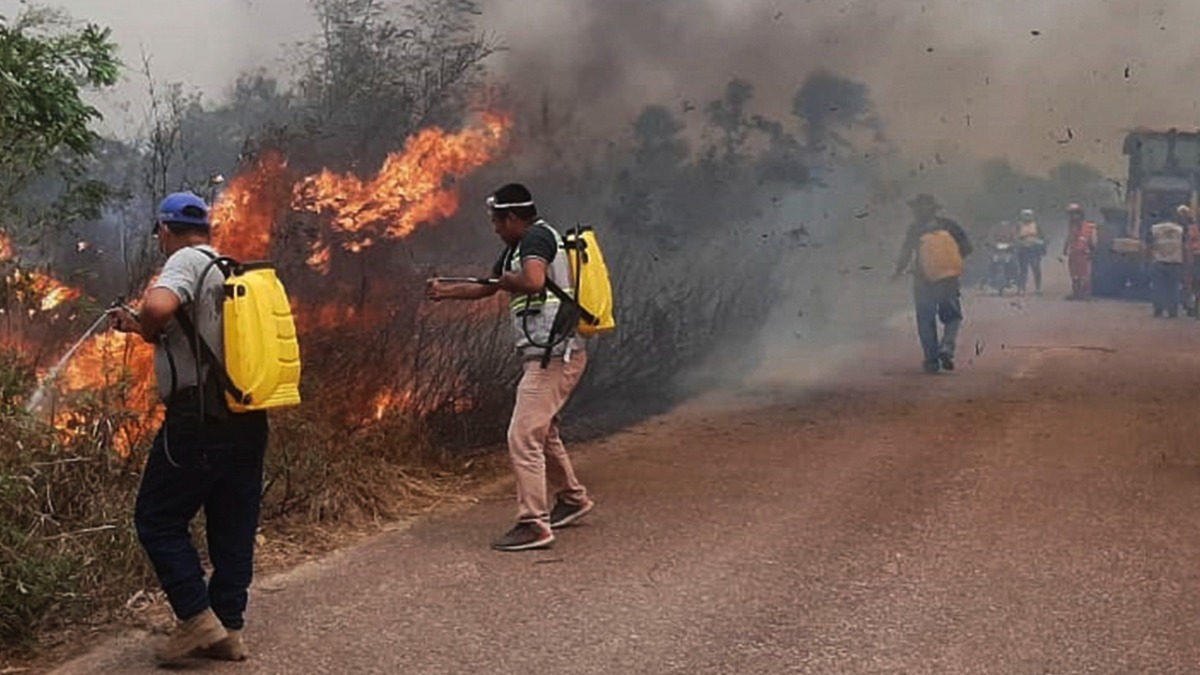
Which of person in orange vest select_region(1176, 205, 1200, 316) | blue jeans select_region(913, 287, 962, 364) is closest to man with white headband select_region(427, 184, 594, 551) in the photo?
blue jeans select_region(913, 287, 962, 364)

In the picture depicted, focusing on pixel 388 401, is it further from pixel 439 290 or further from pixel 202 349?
pixel 202 349

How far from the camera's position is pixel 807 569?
603cm

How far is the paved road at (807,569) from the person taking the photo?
4.94 metres

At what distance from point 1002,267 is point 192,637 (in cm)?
1919

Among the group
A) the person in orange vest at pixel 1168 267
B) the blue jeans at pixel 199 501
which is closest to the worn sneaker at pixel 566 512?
the blue jeans at pixel 199 501

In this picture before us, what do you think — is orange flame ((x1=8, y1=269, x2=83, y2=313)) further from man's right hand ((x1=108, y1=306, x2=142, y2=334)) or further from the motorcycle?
the motorcycle

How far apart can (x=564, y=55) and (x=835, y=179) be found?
4.35 metres

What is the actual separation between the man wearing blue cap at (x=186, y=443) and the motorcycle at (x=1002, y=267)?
18.7m

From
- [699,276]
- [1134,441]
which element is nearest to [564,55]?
[699,276]

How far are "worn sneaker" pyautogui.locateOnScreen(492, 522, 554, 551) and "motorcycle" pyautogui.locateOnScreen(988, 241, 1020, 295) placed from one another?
16.9m

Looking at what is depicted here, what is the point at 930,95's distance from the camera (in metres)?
15.1

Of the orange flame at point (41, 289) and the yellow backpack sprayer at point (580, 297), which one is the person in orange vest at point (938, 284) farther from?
the orange flame at point (41, 289)

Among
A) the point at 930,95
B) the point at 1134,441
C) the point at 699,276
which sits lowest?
the point at 1134,441

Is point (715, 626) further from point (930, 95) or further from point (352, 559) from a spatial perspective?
point (930, 95)
